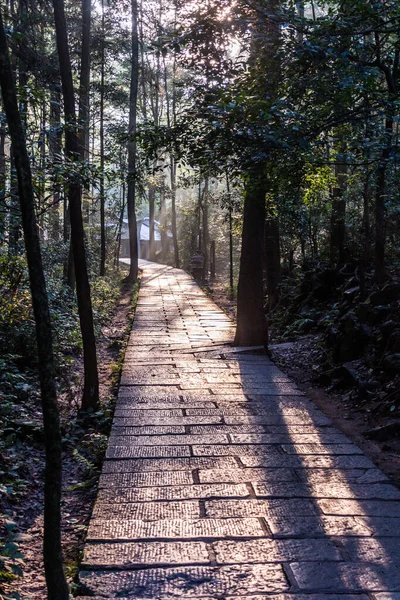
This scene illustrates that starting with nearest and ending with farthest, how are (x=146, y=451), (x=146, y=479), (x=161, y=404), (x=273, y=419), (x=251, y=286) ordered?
1. (x=146, y=479)
2. (x=146, y=451)
3. (x=273, y=419)
4. (x=161, y=404)
5. (x=251, y=286)

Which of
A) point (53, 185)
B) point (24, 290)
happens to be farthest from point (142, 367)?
point (53, 185)

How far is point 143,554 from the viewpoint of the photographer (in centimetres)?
314

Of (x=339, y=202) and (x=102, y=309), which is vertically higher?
(x=339, y=202)

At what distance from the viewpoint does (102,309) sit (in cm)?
1426

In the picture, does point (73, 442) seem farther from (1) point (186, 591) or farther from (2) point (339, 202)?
(2) point (339, 202)

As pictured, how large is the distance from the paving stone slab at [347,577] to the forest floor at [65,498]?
46.3 inches

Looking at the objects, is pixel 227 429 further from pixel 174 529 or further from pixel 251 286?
pixel 251 286

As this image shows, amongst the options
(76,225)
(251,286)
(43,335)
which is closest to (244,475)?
(43,335)

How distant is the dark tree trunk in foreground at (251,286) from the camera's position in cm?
937

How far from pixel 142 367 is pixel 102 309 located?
21.0ft

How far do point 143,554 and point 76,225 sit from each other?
148 inches

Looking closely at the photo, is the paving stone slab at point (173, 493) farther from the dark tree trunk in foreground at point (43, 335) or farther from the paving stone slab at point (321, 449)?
the dark tree trunk in foreground at point (43, 335)

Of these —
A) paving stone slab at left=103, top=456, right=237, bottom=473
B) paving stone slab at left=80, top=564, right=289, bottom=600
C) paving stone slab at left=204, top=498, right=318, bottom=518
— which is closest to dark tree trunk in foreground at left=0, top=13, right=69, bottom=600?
paving stone slab at left=80, top=564, right=289, bottom=600

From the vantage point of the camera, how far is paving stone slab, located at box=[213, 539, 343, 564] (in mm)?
3101
